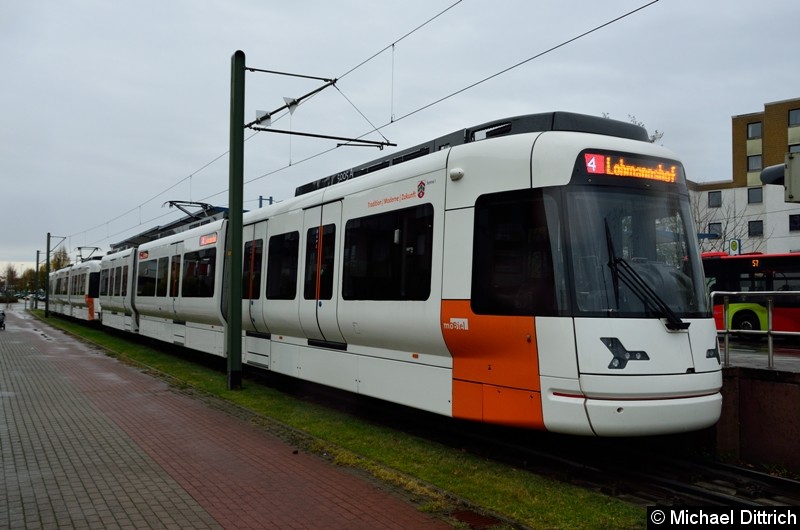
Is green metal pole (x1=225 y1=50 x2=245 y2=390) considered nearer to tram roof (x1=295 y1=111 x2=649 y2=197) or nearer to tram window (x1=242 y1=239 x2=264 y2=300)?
tram window (x1=242 y1=239 x2=264 y2=300)

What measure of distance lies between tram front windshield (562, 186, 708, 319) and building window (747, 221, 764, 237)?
52.3m

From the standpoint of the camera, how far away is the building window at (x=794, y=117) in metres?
54.3

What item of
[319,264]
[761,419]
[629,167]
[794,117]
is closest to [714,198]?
[794,117]

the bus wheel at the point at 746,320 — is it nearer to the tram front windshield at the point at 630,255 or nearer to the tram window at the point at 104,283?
the tram front windshield at the point at 630,255

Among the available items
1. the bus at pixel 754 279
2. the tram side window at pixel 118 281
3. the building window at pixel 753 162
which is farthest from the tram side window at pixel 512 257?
the building window at pixel 753 162

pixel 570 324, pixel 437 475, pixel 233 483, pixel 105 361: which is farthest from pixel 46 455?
pixel 105 361

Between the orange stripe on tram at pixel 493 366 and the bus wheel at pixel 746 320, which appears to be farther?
the bus wheel at pixel 746 320

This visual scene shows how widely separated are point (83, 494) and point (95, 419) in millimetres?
4109

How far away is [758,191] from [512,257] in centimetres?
5455

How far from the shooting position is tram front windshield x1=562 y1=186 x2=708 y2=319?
6812mm

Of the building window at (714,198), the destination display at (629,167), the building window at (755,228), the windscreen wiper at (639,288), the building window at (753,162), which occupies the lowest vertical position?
the windscreen wiper at (639,288)

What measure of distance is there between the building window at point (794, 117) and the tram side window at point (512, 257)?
5602 cm

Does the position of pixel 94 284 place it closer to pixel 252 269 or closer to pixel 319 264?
pixel 252 269

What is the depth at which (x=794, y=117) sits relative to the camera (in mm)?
54500
